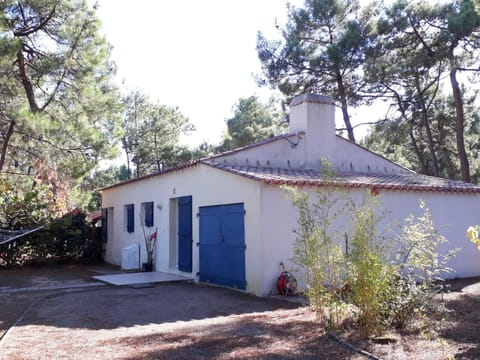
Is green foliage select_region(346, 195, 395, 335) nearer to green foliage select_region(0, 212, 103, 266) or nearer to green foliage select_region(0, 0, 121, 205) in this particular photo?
green foliage select_region(0, 0, 121, 205)

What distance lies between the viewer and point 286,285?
8367 millimetres

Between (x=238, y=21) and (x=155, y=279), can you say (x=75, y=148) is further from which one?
(x=238, y=21)

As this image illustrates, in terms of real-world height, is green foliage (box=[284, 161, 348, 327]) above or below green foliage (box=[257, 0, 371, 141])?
below

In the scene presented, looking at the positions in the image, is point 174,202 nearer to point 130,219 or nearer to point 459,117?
point 130,219

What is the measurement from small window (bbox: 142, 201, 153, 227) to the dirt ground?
3.81m

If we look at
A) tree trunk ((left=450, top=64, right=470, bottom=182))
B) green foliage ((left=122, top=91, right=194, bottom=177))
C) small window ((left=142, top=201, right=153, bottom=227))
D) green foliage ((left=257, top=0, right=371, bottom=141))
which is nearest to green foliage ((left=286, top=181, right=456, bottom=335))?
small window ((left=142, top=201, right=153, bottom=227))

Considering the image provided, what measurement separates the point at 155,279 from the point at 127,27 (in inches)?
220

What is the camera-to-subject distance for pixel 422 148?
2233cm

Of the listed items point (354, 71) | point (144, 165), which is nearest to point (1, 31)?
point (354, 71)

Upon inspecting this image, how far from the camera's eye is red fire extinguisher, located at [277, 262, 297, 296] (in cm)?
836

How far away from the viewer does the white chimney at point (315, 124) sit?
38.4 feet

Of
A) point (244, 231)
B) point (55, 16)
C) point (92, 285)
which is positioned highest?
point (55, 16)

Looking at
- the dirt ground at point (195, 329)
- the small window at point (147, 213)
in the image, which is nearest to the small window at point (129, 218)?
the small window at point (147, 213)

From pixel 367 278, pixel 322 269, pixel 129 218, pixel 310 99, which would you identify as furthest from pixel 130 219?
pixel 367 278
